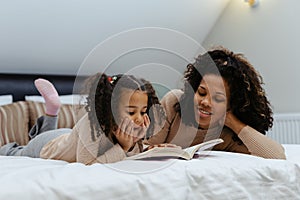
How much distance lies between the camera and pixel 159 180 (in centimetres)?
92

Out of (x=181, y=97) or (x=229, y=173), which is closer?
(x=229, y=173)

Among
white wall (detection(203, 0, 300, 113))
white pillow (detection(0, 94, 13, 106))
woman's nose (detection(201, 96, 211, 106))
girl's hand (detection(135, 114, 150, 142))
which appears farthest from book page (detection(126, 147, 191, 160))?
white wall (detection(203, 0, 300, 113))

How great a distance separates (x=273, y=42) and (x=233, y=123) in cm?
173

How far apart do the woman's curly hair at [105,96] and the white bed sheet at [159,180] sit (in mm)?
188

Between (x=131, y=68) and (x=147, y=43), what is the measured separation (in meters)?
0.31

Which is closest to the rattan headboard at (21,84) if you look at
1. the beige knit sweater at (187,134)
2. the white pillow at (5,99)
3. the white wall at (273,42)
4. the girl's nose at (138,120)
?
the white pillow at (5,99)

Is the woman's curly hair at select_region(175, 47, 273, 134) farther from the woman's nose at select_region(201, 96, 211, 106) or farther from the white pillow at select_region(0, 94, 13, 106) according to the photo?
the white pillow at select_region(0, 94, 13, 106)

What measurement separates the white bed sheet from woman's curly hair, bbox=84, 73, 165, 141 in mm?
188

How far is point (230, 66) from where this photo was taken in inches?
58.3

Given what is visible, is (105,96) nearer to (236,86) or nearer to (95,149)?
(95,149)

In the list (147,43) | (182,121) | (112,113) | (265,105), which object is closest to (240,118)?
(265,105)

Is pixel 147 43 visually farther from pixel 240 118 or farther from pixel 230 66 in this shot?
pixel 240 118

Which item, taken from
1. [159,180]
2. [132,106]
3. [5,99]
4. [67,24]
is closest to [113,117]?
[132,106]

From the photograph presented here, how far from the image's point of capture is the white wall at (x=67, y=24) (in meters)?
2.64
